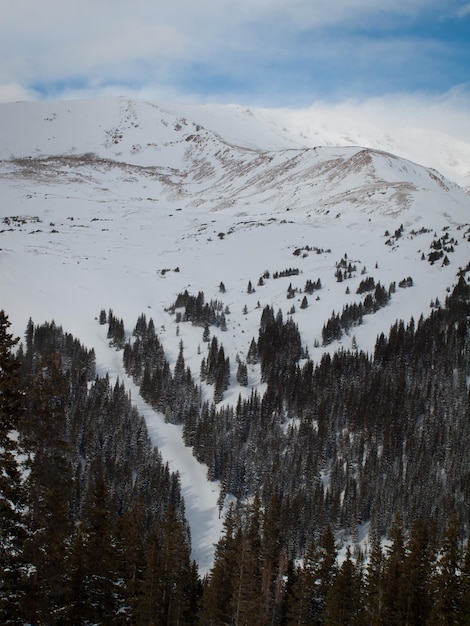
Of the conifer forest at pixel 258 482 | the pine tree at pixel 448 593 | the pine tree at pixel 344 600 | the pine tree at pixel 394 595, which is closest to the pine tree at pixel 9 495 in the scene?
the conifer forest at pixel 258 482

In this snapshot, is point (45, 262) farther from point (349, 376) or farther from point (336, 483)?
point (336, 483)

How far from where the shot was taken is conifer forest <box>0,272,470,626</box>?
2239 centimetres

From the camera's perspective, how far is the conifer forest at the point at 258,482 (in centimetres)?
2239

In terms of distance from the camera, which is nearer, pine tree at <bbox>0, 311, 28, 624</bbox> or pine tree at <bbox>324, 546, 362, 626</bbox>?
pine tree at <bbox>0, 311, 28, 624</bbox>

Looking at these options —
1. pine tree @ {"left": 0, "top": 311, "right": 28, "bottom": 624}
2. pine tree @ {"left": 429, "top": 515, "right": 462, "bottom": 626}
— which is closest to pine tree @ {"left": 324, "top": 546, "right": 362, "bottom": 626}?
pine tree @ {"left": 429, "top": 515, "right": 462, "bottom": 626}

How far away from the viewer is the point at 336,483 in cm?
10069

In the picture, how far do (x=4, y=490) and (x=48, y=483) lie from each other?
280 cm

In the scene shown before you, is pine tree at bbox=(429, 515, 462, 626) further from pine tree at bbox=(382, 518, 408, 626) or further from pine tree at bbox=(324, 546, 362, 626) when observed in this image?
pine tree at bbox=(324, 546, 362, 626)

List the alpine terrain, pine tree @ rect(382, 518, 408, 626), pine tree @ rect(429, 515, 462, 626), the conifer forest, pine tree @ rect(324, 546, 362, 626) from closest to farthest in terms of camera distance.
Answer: the conifer forest, the alpine terrain, pine tree @ rect(429, 515, 462, 626), pine tree @ rect(382, 518, 408, 626), pine tree @ rect(324, 546, 362, 626)

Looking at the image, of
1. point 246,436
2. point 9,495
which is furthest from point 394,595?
point 246,436

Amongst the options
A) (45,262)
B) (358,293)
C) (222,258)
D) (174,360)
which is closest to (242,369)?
(174,360)

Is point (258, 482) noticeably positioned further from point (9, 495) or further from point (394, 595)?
point (9, 495)

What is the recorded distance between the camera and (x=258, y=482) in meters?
103

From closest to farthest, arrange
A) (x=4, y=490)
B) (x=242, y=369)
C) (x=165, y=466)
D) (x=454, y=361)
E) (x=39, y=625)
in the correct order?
(x=4, y=490) → (x=39, y=625) → (x=165, y=466) → (x=454, y=361) → (x=242, y=369)
